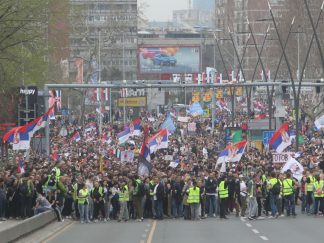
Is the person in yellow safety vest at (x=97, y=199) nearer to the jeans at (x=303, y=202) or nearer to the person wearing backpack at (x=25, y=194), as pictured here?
the person wearing backpack at (x=25, y=194)

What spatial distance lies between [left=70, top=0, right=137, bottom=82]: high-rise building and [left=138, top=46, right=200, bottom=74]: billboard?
9.55 ft

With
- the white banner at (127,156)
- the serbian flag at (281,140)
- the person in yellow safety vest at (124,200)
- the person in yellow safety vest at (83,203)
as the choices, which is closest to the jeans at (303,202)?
the person in yellow safety vest at (124,200)

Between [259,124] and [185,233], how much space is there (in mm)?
37699

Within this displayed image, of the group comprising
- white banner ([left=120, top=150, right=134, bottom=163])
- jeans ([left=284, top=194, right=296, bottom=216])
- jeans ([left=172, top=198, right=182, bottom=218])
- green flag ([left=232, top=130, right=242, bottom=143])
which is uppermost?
green flag ([left=232, top=130, right=242, bottom=143])

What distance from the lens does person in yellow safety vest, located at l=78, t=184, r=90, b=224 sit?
41.5 meters

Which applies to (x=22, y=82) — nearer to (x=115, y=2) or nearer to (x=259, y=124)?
(x=259, y=124)

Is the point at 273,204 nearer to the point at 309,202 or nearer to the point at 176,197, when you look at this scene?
the point at 309,202

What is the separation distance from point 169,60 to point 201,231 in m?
108

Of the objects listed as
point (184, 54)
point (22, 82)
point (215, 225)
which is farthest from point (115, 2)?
point (215, 225)

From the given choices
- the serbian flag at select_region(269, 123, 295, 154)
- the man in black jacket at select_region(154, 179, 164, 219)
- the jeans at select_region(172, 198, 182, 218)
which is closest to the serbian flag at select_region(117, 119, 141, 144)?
the serbian flag at select_region(269, 123, 295, 154)

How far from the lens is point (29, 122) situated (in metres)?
50.5

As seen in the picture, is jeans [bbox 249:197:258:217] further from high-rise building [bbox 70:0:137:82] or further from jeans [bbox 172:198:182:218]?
high-rise building [bbox 70:0:137:82]

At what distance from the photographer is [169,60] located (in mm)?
144000

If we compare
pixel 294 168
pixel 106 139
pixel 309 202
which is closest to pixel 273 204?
pixel 309 202
